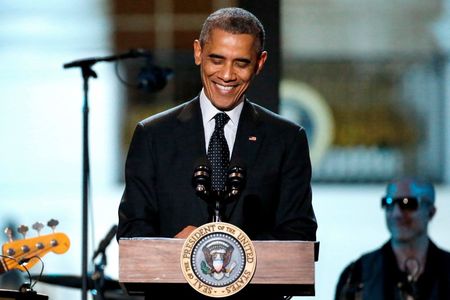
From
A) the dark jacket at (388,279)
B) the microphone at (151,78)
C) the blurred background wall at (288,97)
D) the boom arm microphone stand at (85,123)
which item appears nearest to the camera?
the dark jacket at (388,279)

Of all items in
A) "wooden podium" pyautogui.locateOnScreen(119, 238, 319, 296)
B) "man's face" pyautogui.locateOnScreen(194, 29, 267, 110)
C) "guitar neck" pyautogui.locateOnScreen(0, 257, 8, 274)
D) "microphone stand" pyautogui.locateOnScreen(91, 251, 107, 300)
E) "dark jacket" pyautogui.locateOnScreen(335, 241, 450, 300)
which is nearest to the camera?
"wooden podium" pyautogui.locateOnScreen(119, 238, 319, 296)

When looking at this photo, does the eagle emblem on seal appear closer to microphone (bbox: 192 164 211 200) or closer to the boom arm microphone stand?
microphone (bbox: 192 164 211 200)

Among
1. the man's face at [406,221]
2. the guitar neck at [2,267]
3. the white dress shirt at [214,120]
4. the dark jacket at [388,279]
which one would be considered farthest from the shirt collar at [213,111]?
the man's face at [406,221]

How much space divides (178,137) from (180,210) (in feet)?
0.72

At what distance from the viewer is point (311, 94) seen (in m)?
10.6

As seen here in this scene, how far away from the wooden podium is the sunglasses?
8.75ft

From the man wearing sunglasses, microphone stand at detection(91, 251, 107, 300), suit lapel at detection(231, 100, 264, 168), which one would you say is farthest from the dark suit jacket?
microphone stand at detection(91, 251, 107, 300)

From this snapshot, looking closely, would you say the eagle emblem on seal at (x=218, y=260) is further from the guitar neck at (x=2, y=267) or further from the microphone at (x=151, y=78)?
the microphone at (x=151, y=78)

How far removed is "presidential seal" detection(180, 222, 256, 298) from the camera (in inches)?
128

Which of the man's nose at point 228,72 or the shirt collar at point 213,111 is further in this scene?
the shirt collar at point 213,111

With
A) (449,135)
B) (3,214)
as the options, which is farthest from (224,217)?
(449,135)

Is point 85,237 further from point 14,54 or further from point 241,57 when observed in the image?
point 14,54

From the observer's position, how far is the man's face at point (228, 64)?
11.8ft

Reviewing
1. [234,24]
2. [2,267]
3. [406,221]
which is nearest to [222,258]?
[234,24]
